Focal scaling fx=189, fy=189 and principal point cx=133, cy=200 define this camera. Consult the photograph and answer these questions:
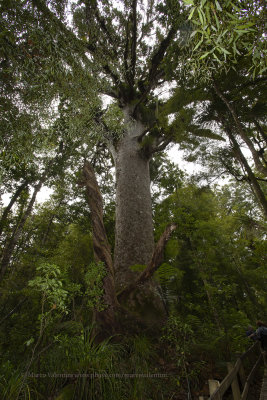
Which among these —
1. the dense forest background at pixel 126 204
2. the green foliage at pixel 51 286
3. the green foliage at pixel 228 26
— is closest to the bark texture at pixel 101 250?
the dense forest background at pixel 126 204

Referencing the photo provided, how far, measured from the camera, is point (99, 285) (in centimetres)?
293

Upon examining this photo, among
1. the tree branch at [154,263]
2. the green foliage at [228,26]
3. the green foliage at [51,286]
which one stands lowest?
the green foliage at [51,286]

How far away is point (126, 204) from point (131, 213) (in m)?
0.32

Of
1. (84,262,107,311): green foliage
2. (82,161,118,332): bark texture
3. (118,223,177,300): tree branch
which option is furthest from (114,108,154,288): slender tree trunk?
(84,262,107,311): green foliage

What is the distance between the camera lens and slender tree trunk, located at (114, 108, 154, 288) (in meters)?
3.73

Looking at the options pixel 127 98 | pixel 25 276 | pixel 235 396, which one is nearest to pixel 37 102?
pixel 235 396

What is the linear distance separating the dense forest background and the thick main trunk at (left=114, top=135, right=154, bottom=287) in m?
0.03

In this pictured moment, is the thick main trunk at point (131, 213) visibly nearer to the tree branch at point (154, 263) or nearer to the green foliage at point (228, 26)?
the tree branch at point (154, 263)

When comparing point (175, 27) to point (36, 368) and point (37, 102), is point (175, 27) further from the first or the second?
point (36, 368)

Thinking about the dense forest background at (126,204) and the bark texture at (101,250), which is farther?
the bark texture at (101,250)

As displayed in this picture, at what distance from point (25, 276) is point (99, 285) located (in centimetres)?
568

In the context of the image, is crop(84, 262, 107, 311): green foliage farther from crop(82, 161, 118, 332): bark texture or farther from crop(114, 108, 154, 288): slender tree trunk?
crop(114, 108, 154, 288): slender tree trunk

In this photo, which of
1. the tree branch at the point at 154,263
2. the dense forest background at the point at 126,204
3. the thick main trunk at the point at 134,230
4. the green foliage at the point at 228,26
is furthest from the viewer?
the thick main trunk at the point at 134,230

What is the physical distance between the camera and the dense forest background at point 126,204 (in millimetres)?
2039
